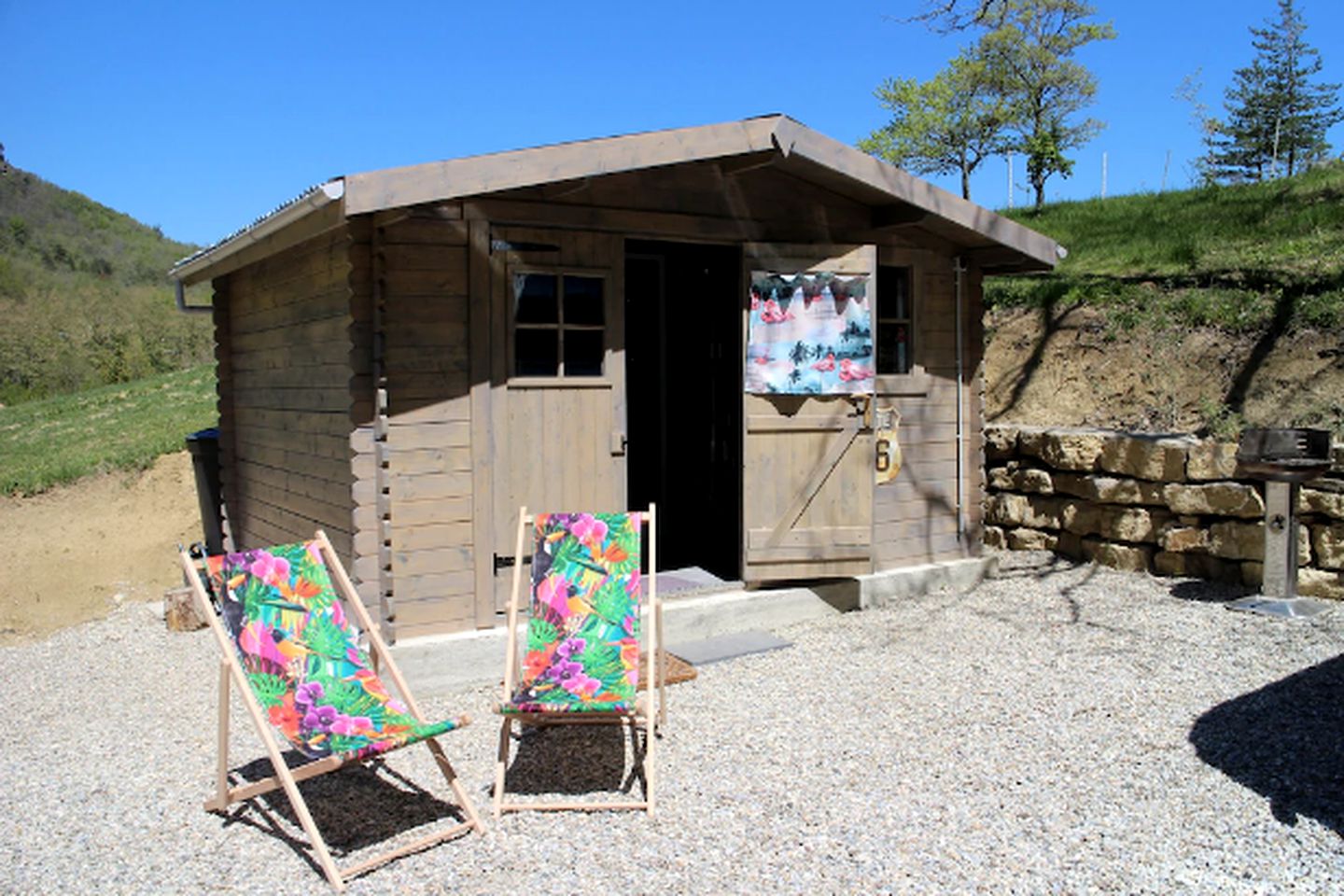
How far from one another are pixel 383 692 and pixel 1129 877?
9.13 feet

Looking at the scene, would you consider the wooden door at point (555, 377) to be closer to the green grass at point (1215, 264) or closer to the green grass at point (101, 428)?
the green grass at point (1215, 264)

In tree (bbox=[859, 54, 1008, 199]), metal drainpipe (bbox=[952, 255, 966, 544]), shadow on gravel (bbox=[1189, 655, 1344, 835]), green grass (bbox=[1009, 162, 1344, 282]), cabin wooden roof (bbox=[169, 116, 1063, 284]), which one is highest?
tree (bbox=[859, 54, 1008, 199])

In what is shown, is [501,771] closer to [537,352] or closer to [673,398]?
[537,352]

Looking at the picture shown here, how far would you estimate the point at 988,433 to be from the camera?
8.58 meters

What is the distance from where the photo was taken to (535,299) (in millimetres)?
5508

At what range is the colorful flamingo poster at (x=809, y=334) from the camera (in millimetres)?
6211

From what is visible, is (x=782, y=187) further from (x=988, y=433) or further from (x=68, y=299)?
(x=68, y=299)

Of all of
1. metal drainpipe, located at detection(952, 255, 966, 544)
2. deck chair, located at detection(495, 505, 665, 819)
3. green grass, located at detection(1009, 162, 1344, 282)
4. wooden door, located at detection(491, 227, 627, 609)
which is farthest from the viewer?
green grass, located at detection(1009, 162, 1344, 282)

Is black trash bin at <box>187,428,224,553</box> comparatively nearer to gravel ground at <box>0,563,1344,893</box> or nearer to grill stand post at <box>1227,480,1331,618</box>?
gravel ground at <box>0,563,1344,893</box>

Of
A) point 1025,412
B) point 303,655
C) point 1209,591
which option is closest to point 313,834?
point 303,655

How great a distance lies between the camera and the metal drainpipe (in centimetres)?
714

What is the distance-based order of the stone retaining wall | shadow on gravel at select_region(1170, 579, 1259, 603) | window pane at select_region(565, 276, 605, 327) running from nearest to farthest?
1. window pane at select_region(565, 276, 605, 327)
2. the stone retaining wall
3. shadow on gravel at select_region(1170, 579, 1259, 603)

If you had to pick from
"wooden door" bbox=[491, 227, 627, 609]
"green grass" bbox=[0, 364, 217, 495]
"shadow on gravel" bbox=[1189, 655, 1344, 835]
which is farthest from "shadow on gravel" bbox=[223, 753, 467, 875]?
"green grass" bbox=[0, 364, 217, 495]

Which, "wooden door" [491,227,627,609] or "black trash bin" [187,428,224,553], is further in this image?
"black trash bin" [187,428,224,553]
